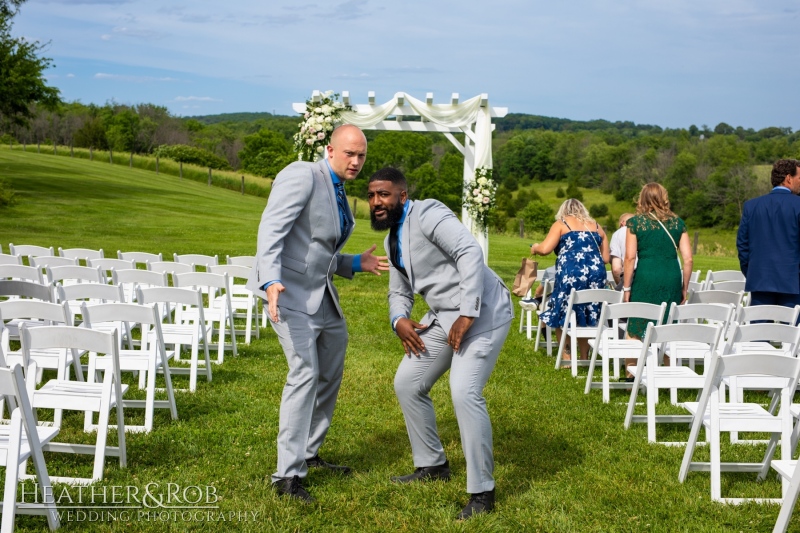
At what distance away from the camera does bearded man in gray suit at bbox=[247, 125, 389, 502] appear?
469cm

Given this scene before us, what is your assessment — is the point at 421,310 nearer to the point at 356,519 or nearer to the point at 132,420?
the point at 132,420

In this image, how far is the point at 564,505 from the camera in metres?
4.82

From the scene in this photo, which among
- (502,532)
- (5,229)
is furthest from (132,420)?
(5,229)

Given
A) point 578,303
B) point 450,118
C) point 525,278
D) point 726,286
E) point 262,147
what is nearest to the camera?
point 578,303

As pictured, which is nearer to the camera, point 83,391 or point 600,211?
point 83,391

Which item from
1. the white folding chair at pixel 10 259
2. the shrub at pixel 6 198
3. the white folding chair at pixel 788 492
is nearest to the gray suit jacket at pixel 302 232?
the white folding chair at pixel 788 492

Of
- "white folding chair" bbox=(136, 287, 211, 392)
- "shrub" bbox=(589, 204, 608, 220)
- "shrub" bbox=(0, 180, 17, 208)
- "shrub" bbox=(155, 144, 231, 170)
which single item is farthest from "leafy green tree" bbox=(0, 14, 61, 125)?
"shrub" bbox=(589, 204, 608, 220)

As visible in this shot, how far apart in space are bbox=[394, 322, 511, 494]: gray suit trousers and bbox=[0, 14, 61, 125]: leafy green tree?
101 ft

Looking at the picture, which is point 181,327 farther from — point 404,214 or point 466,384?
point 466,384

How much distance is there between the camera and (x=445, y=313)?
4.72 m

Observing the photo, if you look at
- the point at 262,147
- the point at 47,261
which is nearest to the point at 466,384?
the point at 47,261

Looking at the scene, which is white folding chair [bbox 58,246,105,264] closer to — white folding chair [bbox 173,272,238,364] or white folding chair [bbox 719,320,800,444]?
white folding chair [bbox 173,272,238,364]

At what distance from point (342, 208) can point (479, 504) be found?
1.97m

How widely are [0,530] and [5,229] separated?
79.7 ft
